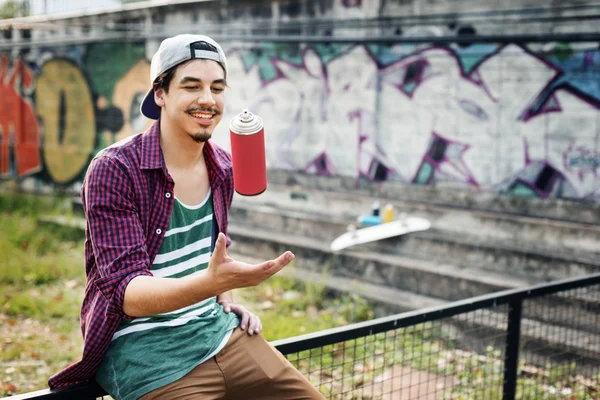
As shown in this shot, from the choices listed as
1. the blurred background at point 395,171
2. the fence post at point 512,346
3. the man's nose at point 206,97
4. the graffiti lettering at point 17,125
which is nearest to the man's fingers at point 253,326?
the man's nose at point 206,97

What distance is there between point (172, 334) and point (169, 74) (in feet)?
2.88

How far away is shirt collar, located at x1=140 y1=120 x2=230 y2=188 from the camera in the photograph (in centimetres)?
195

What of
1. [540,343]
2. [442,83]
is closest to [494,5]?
[442,83]

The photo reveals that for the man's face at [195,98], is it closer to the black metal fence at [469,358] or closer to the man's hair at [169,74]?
the man's hair at [169,74]

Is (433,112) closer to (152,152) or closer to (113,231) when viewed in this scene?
(152,152)

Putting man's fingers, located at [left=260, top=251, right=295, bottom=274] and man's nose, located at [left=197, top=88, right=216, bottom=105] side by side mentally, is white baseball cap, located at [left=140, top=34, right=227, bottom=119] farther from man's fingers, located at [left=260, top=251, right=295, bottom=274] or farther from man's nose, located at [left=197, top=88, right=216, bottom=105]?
man's fingers, located at [left=260, top=251, right=295, bottom=274]

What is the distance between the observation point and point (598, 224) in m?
6.52

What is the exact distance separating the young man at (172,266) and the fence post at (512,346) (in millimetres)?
1554

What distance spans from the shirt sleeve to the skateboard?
5.29m

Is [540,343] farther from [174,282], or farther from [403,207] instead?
[174,282]

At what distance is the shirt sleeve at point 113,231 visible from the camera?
5.74 ft

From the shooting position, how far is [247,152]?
2.04 m

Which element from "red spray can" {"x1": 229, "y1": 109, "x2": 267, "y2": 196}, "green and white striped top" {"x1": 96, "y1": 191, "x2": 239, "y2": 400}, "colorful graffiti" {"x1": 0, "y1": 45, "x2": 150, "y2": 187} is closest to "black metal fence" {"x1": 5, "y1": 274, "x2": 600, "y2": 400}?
"green and white striped top" {"x1": 96, "y1": 191, "x2": 239, "y2": 400}

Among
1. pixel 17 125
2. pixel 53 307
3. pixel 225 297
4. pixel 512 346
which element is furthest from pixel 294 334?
pixel 17 125
